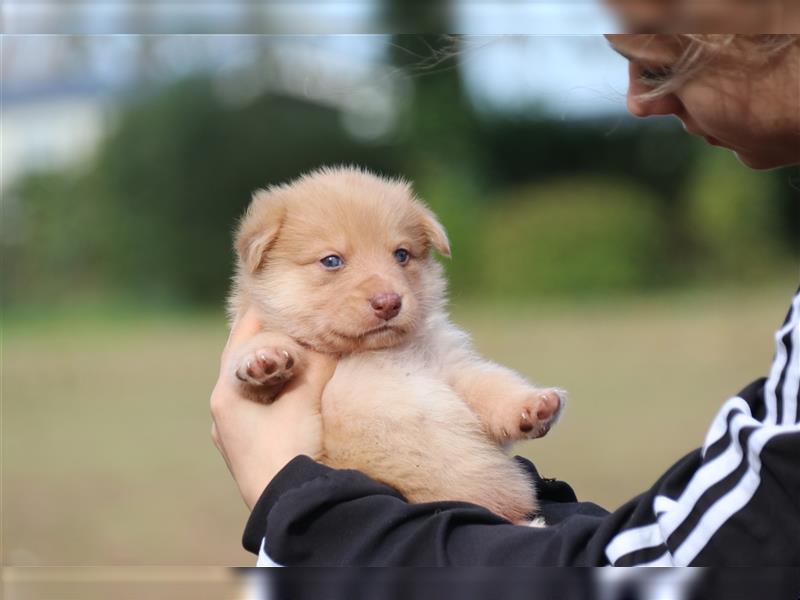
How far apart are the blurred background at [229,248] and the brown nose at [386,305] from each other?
604 centimetres

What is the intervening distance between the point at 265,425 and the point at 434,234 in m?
0.62

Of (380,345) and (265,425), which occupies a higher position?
(380,345)

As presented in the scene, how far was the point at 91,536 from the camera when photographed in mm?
7742

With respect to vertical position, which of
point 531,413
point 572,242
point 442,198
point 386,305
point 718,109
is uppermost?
point 718,109

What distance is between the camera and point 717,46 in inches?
60.1

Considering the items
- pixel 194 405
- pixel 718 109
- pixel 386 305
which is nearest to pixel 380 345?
pixel 386 305

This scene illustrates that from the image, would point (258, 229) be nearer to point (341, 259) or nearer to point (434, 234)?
point (341, 259)

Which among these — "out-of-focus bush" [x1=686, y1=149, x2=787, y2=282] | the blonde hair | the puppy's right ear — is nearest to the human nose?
the blonde hair

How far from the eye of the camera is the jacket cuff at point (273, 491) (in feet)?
5.37

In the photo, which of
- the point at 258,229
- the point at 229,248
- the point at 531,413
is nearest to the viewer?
the point at 531,413

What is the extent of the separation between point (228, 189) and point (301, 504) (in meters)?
13.4

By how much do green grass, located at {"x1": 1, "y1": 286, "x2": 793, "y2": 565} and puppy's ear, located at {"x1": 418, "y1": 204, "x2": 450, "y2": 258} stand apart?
3335 millimetres

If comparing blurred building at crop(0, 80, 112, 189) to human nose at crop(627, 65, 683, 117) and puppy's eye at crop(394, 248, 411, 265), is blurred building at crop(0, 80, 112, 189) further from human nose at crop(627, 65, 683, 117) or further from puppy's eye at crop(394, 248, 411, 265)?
human nose at crop(627, 65, 683, 117)

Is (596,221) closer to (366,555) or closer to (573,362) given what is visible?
(573,362)
